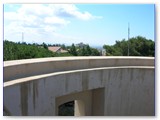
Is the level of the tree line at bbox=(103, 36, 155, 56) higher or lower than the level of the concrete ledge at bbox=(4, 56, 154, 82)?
higher

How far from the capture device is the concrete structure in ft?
13.4

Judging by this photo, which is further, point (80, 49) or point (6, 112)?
point (80, 49)

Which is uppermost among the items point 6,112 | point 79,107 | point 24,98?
point 24,98

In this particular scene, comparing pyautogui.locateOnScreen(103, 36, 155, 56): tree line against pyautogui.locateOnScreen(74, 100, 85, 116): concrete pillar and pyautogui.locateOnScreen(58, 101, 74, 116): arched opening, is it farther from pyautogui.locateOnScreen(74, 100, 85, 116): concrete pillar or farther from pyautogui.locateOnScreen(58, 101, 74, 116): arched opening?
pyautogui.locateOnScreen(58, 101, 74, 116): arched opening

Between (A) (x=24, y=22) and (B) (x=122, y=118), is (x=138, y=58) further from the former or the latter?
(A) (x=24, y=22)

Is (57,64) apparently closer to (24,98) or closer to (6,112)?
(24,98)

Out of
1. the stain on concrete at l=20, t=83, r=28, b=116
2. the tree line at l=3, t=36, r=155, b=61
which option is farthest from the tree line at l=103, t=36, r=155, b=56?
the stain on concrete at l=20, t=83, r=28, b=116

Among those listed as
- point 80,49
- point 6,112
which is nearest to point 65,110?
point 80,49

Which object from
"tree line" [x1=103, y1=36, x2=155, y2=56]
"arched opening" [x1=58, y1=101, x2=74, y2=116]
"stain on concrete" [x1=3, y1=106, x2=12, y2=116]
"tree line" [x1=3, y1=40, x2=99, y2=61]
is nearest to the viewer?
"stain on concrete" [x1=3, y1=106, x2=12, y2=116]

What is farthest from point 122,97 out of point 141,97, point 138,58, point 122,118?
point 122,118

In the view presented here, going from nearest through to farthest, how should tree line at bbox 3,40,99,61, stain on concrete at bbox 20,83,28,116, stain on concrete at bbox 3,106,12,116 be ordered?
stain on concrete at bbox 3,106,12,116 → stain on concrete at bbox 20,83,28,116 → tree line at bbox 3,40,99,61

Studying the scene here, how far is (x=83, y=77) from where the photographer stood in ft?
17.3

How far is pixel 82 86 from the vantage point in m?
5.28

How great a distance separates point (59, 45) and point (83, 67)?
4.16 ft
